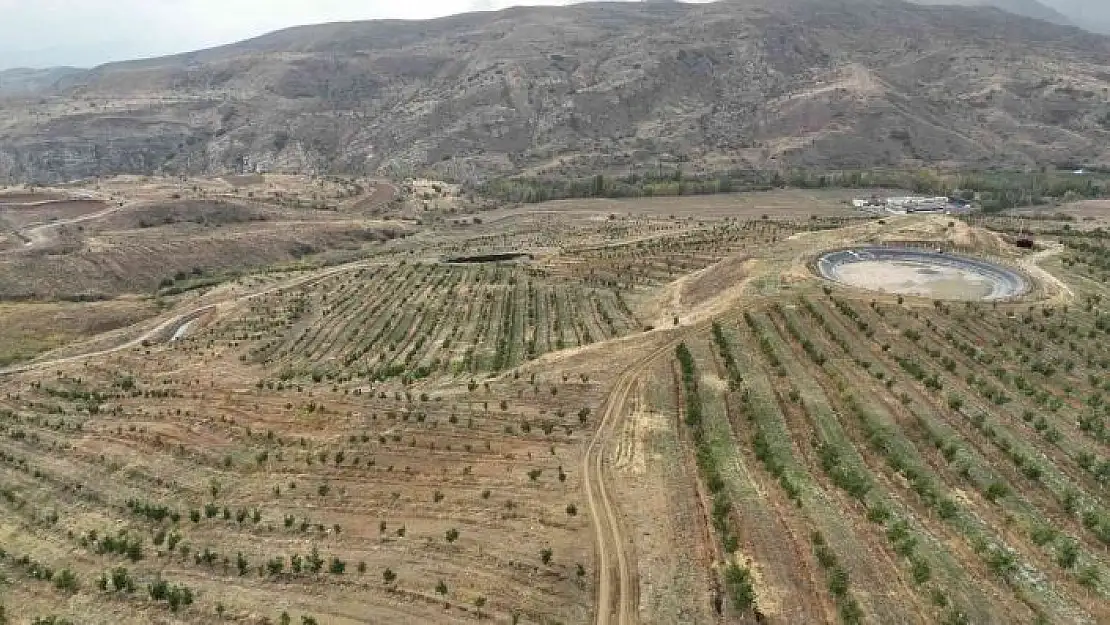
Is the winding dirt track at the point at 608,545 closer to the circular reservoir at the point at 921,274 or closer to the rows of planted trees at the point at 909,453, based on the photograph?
the rows of planted trees at the point at 909,453

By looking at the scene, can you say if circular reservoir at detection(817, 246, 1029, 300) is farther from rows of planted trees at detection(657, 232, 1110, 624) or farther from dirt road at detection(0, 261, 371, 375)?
dirt road at detection(0, 261, 371, 375)

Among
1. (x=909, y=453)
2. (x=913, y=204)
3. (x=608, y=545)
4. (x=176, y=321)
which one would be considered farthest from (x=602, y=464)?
(x=913, y=204)

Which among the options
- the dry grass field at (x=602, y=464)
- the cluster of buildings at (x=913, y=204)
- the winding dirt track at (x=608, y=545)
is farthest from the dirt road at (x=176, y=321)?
the cluster of buildings at (x=913, y=204)

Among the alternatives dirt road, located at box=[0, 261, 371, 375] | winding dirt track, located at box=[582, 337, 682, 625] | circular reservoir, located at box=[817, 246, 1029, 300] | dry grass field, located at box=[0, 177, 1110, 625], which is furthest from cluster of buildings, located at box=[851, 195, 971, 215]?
winding dirt track, located at box=[582, 337, 682, 625]

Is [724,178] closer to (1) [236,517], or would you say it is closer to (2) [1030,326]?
(2) [1030,326]

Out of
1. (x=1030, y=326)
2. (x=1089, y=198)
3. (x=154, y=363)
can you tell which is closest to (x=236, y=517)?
(x=154, y=363)
